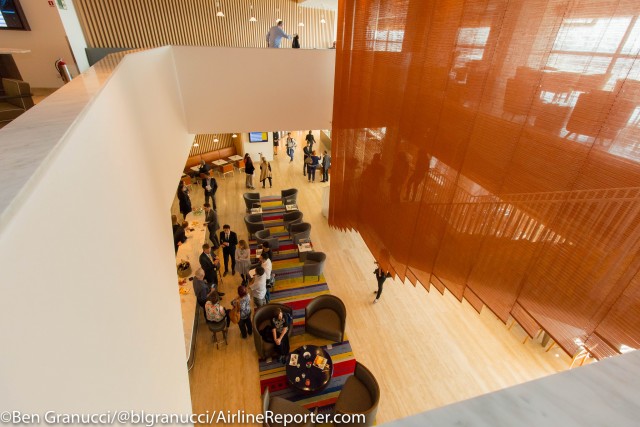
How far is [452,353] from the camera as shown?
652 centimetres

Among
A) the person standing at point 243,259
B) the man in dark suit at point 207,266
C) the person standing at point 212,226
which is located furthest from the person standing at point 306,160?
the man in dark suit at point 207,266

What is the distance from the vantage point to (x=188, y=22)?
39.2 ft

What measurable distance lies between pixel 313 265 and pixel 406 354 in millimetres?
2981

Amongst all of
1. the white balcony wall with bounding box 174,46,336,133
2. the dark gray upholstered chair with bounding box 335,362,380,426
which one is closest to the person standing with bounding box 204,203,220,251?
the white balcony wall with bounding box 174,46,336,133

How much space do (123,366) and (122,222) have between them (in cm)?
96

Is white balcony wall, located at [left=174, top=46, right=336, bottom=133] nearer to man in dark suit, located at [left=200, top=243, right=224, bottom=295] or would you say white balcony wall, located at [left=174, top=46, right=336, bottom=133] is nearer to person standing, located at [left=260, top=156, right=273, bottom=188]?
man in dark suit, located at [left=200, top=243, right=224, bottom=295]

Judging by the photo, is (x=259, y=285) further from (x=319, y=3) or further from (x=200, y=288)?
(x=319, y=3)

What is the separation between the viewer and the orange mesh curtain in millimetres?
2654

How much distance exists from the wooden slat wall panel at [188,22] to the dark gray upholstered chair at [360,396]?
13.1m

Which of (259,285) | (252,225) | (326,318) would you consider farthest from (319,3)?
(326,318)

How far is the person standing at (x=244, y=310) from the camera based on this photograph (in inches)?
234

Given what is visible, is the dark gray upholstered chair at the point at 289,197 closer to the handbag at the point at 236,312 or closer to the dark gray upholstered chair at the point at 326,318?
the dark gray upholstered chair at the point at 326,318

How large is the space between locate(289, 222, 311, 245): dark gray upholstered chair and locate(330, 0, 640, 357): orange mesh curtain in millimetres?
3807

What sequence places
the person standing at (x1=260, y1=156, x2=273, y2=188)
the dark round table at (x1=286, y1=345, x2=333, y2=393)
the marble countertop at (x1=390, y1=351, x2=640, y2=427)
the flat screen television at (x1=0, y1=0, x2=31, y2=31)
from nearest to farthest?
the marble countertop at (x1=390, y1=351, x2=640, y2=427) → the flat screen television at (x1=0, y1=0, x2=31, y2=31) → the dark round table at (x1=286, y1=345, x2=333, y2=393) → the person standing at (x1=260, y1=156, x2=273, y2=188)
